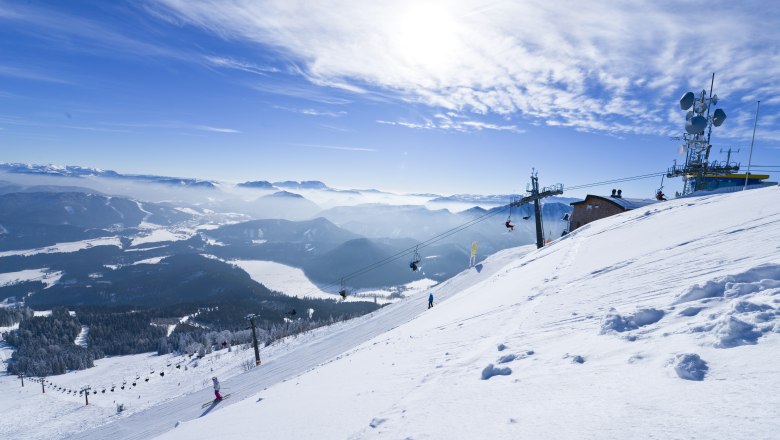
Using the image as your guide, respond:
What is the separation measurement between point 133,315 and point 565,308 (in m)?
214

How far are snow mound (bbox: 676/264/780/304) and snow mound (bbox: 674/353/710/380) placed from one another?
2.95m

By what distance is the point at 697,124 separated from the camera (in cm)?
3797

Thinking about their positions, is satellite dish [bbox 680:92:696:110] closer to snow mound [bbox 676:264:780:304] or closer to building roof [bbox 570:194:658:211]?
building roof [bbox 570:194:658:211]

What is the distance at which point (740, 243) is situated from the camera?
1000 centimetres

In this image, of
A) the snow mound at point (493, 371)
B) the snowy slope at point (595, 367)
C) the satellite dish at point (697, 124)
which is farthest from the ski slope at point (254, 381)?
the satellite dish at point (697, 124)

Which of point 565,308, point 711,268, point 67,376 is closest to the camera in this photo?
point 711,268

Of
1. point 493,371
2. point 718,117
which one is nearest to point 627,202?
point 718,117

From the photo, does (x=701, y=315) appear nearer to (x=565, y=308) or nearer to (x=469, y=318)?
(x=565, y=308)

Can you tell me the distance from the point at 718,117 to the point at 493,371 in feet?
157

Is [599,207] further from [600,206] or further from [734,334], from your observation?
[734,334]

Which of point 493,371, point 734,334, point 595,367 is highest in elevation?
point 734,334

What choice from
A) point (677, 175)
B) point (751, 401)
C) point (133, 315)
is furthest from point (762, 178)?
point (133, 315)

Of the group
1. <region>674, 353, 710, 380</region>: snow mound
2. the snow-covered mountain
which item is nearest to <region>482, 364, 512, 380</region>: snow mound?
the snow-covered mountain

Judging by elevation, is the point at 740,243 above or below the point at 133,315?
above
